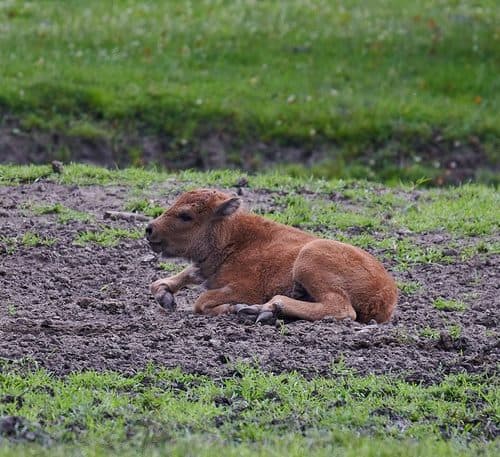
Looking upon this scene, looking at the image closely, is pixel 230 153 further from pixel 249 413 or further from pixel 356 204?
pixel 249 413

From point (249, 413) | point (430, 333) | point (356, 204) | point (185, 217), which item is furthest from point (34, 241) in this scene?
point (249, 413)

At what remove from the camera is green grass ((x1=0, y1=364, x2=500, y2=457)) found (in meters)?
6.19

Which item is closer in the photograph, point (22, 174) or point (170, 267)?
point (170, 267)

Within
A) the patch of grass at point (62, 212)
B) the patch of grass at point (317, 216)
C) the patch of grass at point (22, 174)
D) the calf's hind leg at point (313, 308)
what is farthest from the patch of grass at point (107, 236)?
the calf's hind leg at point (313, 308)

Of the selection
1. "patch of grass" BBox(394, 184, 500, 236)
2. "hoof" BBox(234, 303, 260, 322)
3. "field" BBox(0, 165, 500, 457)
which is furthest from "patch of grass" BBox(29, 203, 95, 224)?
"hoof" BBox(234, 303, 260, 322)

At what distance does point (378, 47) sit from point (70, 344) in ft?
46.1

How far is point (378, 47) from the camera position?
20.8m

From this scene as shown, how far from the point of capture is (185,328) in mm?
8195

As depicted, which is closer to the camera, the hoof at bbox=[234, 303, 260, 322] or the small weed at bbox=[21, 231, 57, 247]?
the hoof at bbox=[234, 303, 260, 322]

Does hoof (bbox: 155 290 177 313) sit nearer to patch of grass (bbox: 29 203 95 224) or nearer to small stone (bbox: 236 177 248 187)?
patch of grass (bbox: 29 203 95 224)

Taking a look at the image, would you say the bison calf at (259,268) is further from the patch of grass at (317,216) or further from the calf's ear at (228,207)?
the patch of grass at (317,216)

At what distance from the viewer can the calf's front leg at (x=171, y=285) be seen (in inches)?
356

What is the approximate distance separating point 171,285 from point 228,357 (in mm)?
1724

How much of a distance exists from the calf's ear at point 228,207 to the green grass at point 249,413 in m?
2.19
